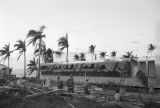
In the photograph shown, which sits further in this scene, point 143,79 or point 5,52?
point 5,52

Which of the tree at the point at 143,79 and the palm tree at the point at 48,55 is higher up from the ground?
the palm tree at the point at 48,55

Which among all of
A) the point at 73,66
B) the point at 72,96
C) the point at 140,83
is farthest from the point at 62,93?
the point at 73,66

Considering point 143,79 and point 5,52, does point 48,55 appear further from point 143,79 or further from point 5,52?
point 143,79

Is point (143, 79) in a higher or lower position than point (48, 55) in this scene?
lower

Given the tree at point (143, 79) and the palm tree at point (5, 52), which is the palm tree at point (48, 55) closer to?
the palm tree at point (5, 52)

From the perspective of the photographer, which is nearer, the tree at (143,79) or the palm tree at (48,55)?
the tree at (143,79)

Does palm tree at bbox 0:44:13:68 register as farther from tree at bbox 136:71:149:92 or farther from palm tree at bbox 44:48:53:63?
tree at bbox 136:71:149:92

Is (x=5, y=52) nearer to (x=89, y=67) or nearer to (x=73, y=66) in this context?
(x=73, y=66)

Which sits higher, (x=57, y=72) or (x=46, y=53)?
(x=46, y=53)

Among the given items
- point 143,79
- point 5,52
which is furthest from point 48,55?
point 143,79

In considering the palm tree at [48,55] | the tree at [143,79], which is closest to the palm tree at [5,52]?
the palm tree at [48,55]

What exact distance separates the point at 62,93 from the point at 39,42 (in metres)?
20.8

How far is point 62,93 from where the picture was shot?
52.5 ft

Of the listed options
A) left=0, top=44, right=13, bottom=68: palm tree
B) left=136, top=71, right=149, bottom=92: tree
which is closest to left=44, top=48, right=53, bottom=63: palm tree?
left=0, top=44, right=13, bottom=68: palm tree
